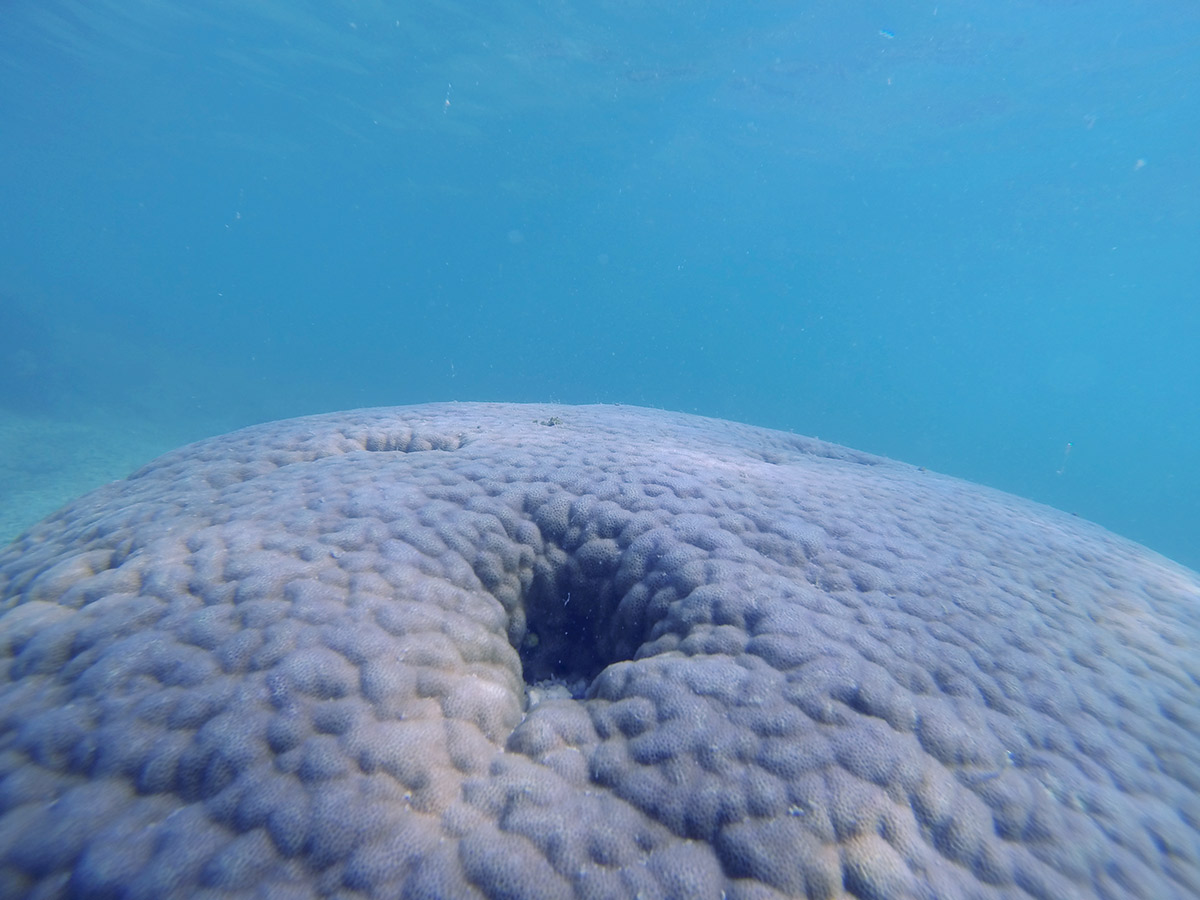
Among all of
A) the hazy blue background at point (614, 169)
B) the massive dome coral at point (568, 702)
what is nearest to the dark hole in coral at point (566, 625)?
the massive dome coral at point (568, 702)

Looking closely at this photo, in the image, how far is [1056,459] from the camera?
61.3 m

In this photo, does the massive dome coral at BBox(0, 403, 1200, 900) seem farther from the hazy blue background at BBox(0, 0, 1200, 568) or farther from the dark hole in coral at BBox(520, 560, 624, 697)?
the hazy blue background at BBox(0, 0, 1200, 568)

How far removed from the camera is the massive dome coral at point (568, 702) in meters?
1.70

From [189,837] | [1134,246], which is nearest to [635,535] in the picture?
[189,837]

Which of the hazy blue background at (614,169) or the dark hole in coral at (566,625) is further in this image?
the hazy blue background at (614,169)

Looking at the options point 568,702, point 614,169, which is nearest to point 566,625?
point 568,702

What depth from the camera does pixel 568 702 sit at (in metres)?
2.40

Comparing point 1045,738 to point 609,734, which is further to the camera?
point 1045,738

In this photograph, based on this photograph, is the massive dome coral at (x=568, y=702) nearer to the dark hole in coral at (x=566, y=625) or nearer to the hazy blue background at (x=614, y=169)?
the dark hole in coral at (x=566, y=625)

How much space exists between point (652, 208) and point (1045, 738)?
186 ft

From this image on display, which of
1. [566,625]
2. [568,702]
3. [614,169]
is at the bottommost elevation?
[568,702]

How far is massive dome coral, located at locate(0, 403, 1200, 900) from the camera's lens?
5.58ft

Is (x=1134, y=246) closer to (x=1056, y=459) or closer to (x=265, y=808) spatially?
(x=1056, y=459)

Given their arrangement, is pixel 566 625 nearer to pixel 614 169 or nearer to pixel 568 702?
pixel 568 702
